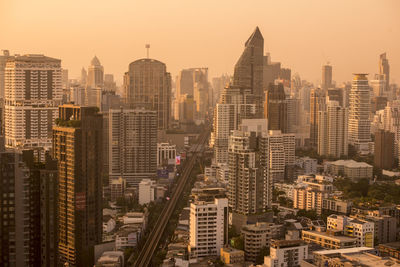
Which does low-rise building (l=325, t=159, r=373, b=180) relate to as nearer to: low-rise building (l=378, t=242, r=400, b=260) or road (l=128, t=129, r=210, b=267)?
road (l=128, t=129, r=210, b=267)

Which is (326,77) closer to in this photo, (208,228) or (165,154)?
(165,154)

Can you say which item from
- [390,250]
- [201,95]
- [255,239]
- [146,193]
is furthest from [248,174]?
[201,95]

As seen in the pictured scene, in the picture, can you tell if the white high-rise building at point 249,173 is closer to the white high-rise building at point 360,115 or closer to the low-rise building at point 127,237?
the low-rise building at point 127,237

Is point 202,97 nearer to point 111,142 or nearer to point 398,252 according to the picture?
point 111,142

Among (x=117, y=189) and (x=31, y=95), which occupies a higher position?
(x=31, y=95)

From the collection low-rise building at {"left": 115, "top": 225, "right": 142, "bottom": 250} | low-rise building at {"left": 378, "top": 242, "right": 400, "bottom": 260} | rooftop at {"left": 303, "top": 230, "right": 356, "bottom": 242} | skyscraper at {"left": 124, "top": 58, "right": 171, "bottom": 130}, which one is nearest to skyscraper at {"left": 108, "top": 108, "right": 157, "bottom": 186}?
low-rise building at {"left": 115, "top": 225, "right": 142, "bottom": 250}

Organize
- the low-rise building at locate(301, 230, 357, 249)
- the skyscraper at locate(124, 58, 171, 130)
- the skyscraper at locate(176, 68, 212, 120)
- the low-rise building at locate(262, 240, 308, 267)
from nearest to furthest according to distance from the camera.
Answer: the low-rise building at locate(262, 240, 308, 267) < the low-rise building at locate(301, 230, 357, 249) < the skyscraper at locate(124, 58, 171, 130) < the skyscraper at locate(176, 68, 212, 120)

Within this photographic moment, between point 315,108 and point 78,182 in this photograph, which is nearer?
point 78,182
